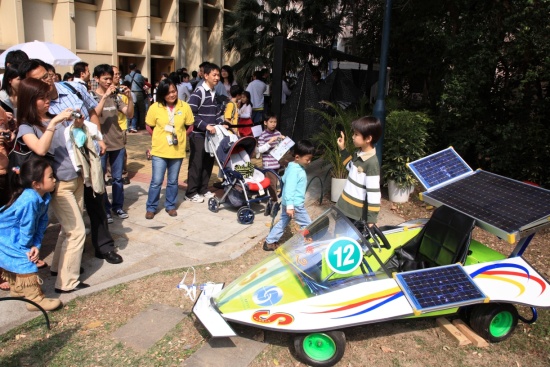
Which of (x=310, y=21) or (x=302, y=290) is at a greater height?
(x=310, y=21)

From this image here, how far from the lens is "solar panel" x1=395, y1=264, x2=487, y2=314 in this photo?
3402mm

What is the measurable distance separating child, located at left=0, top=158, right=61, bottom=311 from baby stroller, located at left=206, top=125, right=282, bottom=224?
116 inches

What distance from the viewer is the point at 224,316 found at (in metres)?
3.45

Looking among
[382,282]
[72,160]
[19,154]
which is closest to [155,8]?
[72,160]

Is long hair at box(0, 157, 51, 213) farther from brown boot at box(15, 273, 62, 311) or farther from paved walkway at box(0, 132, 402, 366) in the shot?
paved walkway at box(0, 132, 402, 366)

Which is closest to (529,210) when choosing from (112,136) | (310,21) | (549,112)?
(549,112)

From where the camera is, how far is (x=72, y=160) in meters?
4.22

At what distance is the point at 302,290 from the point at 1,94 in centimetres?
399

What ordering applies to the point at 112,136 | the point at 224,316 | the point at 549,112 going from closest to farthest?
the point at 224,316 < the point at 112,136 < the point at 549,112

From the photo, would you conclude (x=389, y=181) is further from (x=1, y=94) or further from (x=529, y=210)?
(x=1, y=94)

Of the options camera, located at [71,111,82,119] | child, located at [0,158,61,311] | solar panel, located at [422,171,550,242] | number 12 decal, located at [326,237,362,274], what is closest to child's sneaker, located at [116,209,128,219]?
camera, located at [71,111,82,119]

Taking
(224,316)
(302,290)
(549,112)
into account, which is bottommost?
(224,316)

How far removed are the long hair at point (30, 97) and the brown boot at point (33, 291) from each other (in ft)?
4.34

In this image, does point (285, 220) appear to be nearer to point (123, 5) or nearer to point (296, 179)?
point (296, 179)
